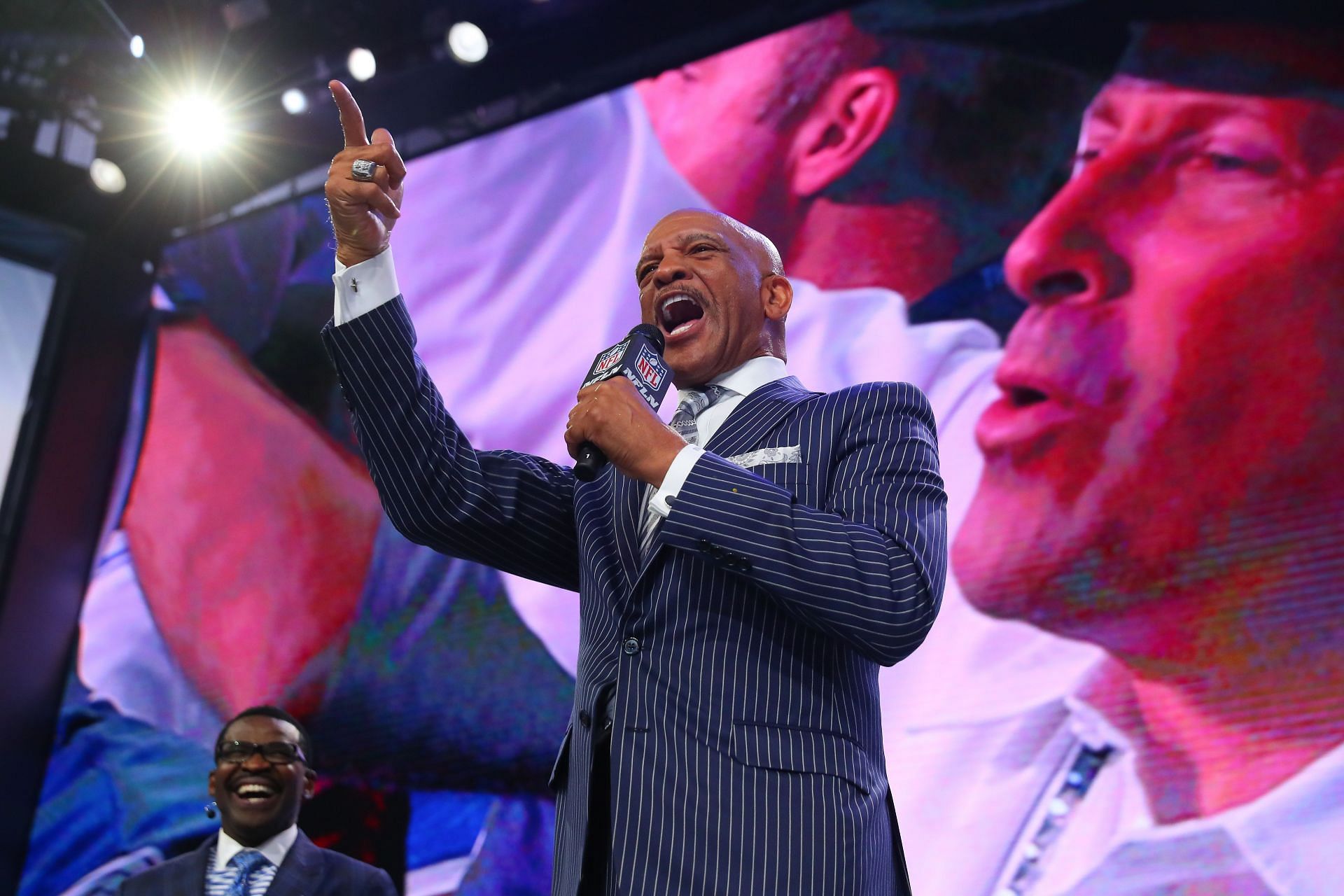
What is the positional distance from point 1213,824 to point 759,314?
173 cm

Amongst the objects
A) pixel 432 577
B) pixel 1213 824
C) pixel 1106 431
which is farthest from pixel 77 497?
pixel 1213 824

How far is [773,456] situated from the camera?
1.47 m

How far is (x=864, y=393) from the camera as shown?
1.51 meters

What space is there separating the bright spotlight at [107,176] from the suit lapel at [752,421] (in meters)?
4.39

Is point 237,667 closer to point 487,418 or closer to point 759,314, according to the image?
point 487,418

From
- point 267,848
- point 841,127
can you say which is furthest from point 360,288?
point 841,127

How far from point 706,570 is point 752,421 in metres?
0.24

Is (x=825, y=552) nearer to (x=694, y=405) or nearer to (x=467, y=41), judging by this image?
(x=694, y=405)

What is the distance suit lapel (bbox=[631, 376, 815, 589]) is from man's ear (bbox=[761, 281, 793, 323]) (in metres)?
0.22

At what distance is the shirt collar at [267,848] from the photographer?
3217 mm

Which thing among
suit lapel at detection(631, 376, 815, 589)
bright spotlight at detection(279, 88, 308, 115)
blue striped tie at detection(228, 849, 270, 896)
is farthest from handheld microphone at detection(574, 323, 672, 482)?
bright spotlight at detection(279, 88, 308, 115)

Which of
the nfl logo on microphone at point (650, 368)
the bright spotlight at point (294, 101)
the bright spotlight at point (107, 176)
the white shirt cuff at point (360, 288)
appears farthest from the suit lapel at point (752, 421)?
the bright spotlight at point (107, 176)

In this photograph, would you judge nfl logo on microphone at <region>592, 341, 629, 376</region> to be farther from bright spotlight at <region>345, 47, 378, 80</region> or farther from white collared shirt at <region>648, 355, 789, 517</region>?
bright spotlight at <region>345, 47, 378, 80</region>

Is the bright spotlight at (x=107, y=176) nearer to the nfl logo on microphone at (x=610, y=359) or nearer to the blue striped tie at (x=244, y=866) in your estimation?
the blue striped tie at (x=244, y=866)
